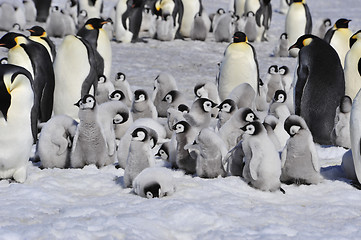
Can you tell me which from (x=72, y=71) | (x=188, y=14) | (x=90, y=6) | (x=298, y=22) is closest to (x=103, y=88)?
(x=72, y=71)

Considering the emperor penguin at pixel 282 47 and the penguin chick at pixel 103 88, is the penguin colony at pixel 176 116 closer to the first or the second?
the penguin chick at pixel 103 88

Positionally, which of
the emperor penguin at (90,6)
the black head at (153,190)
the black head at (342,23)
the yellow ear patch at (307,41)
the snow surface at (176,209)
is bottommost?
the snow surface at (176,209)

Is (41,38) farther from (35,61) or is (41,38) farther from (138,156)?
(138,156)

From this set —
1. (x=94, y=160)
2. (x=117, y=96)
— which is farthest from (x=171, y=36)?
(x=94, y=160)

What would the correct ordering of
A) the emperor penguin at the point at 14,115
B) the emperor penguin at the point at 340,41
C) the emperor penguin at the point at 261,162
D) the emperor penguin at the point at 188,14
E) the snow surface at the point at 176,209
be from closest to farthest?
the snow surface at the point at 176,209 < the emperor penguin at the point at 14,115 < the emperor penguin at the point at 261,162 < the emperor penguin at the point at 340,41 < the emperor penguin at the point at 188,14

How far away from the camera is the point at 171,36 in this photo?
17.3 m

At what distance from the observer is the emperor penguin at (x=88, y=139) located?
5.88m

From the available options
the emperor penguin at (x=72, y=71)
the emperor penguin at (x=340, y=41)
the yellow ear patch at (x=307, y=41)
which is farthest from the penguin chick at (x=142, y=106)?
the emperor penguin at (x=340, y=41)

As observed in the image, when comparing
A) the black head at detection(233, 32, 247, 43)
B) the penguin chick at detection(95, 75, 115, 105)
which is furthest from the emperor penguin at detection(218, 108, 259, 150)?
the black head at detection(233, 32, 247, 43)

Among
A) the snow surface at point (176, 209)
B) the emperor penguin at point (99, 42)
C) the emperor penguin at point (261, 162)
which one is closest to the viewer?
the snow surface at point (176, 209)

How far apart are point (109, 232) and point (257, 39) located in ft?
48.2

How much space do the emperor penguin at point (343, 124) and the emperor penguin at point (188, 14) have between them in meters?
12.0

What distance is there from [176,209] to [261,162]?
1.03 metres

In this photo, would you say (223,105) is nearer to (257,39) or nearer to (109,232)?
(109,232)
